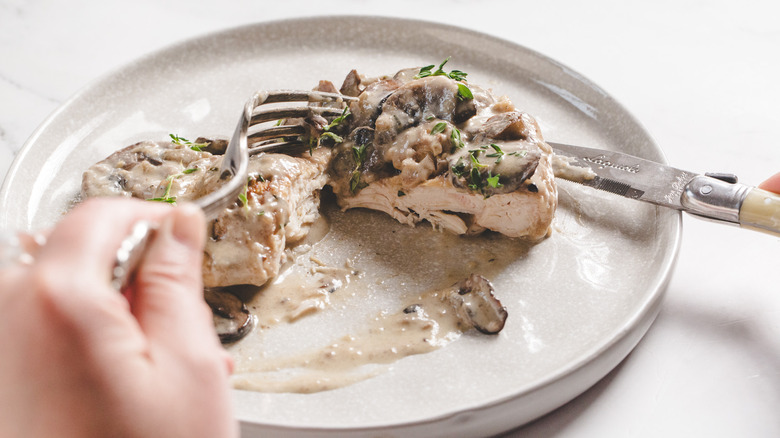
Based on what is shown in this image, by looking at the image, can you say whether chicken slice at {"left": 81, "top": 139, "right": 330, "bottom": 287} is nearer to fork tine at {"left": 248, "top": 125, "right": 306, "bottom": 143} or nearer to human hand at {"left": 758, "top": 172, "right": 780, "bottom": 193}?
fork tine at {"left": 248, "top": 125, "right": 306, "bottom": 143}

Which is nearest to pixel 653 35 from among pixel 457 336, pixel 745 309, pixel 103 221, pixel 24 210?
pixel 745 309

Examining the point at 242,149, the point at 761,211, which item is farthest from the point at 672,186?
the point at 242,149

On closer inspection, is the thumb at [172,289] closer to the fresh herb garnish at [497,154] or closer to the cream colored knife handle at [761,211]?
the fresh herb garnish at [497,154]

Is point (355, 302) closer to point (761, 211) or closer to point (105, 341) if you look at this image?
point (105, 341)

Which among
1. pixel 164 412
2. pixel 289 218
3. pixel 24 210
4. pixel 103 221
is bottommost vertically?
pixel 24 210

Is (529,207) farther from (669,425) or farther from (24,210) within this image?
(24,210)
